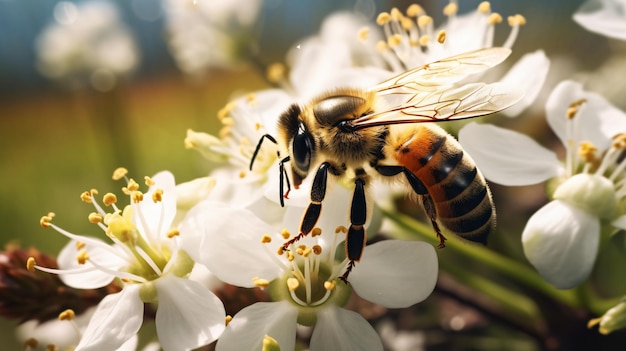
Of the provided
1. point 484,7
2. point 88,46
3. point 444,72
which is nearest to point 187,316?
point 444,72

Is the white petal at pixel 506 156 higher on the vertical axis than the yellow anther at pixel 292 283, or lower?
higher

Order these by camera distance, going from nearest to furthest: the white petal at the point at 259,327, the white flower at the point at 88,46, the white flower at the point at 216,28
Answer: the white petal at the point at 259,327 → the white flower at the point at 216,28 → the white flower at the point at 88,46

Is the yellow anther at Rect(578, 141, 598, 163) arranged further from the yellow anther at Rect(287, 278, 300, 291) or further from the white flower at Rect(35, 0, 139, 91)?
the white flower at Rect(35, 0, 139, 91)

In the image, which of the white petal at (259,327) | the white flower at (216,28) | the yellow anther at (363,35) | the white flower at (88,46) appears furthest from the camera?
the white flower at (88,46)

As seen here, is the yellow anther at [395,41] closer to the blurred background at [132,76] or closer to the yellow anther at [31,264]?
the blurred background at [132,76]

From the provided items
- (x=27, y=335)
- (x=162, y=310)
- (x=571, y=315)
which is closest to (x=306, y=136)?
(x=162, y=310)

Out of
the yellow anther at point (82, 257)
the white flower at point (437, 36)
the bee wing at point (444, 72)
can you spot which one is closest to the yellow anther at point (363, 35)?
the white flower at point (437, 36)
